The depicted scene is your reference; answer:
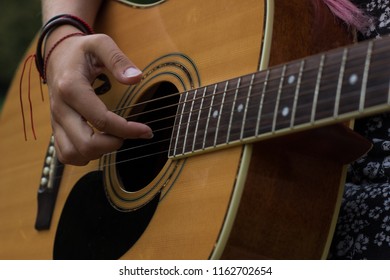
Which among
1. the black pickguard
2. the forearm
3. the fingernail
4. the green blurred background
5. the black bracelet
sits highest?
the green blurred background

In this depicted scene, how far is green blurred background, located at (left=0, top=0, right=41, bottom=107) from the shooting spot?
3.74 meters

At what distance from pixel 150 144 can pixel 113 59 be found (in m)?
0.16

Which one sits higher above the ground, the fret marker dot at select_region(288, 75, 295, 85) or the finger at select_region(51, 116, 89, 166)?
the fret marker dot at select_region(288, 75, 295, 85)

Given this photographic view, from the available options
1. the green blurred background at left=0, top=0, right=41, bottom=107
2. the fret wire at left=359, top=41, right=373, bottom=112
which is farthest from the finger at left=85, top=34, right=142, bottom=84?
the green blurred background at left=0, top=0, right=41, bottom=107

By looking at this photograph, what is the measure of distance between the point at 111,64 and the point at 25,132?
18.9 inches

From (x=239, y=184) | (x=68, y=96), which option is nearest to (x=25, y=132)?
(x=68, y=96)

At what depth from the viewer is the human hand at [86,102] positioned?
1068 millimetres

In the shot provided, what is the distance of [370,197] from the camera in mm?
987

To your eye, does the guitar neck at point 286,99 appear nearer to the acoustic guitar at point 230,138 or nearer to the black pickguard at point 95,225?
the acoustic guitar at point 230,138

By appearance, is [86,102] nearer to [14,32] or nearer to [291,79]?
[291,79]

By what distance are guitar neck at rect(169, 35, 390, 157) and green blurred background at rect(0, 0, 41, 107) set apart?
2.87m

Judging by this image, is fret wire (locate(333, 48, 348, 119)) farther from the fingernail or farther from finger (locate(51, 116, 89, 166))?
finger (locate(51, 116, 89, 166))

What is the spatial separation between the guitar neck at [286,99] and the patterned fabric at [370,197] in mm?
195

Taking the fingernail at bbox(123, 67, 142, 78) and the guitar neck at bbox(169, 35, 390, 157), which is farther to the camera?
the fingernail at bbox(123, 67, 142, 78)
